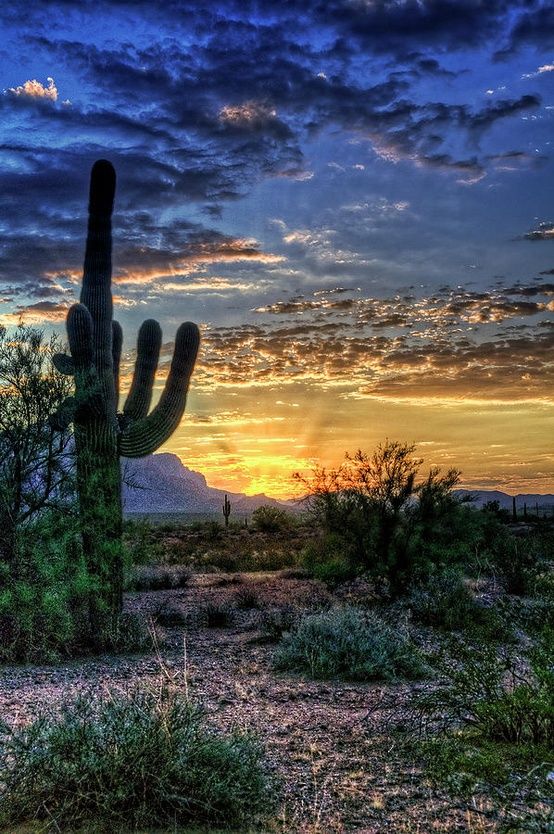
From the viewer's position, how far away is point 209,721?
8477mm

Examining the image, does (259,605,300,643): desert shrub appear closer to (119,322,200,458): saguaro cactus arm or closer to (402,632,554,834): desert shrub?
(119,322,200,458): saguaro cactus arm

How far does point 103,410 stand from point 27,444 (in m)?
1.78

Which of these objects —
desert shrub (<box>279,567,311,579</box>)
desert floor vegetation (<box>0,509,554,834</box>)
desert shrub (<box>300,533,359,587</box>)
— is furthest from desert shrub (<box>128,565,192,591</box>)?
desert floor vegetation (<box>0,509,554,834</box>)

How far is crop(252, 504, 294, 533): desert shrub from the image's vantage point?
41562 millimetres

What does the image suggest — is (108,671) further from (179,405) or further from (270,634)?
(179,405)

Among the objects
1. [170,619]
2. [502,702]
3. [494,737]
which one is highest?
[502,702]

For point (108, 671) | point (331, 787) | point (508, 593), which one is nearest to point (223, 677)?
point (108, 671)

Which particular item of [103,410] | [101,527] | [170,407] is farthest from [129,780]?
[170,407]

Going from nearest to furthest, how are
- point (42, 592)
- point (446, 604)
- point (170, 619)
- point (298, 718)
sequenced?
1. point (298, 718)
2. point (42, 592)
3. point (446, 604)
4. point (170, 619)

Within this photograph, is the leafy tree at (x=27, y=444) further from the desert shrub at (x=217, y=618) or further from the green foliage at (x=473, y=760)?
the green foliage at (x=473, y=760)

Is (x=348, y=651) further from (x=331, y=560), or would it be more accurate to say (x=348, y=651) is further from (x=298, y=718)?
(x=331, y=560)

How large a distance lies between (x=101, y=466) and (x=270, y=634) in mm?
4064

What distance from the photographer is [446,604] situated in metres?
15.1

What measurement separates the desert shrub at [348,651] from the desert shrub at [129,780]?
4.63 m
